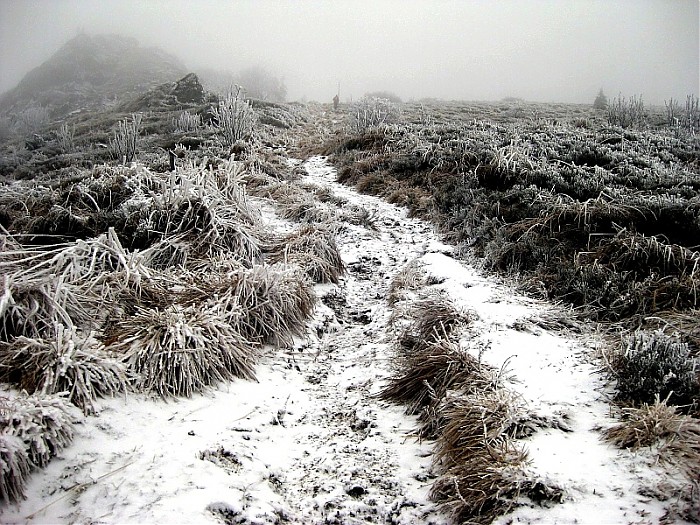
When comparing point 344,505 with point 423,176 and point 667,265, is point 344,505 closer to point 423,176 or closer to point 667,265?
point 667,265

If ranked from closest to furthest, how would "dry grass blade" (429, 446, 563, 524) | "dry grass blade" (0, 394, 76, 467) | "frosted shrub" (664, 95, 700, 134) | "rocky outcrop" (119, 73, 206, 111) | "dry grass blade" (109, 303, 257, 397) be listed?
1. "dry grass blade" (429, 446, 563, 524)
2. "dry grass blade" (0, 394, 76, 467)
3. "dry grass blade" (109, 303, 257, 397)
4. "frosted shrub" (664, 95, 700, 134)
5. "rocky outcrop" (119, 73, 206, 111)

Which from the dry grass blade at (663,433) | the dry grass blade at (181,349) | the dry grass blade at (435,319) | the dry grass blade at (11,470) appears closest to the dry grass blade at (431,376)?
the dry grass blade at (435,319)

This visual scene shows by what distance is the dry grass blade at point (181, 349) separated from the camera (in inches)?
123

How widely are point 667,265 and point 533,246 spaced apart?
1.37 m

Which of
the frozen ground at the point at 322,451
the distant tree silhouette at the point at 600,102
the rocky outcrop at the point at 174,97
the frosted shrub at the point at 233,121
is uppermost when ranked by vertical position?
the distant tree silhouette at the point at 600,102

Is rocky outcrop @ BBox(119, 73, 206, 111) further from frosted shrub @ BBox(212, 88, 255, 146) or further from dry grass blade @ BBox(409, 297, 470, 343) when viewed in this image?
dry grass blade @ BBox(409, 297, 470, 343)

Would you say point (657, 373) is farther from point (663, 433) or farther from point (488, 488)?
point (488, 488)

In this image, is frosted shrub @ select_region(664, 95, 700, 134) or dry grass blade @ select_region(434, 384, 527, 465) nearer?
dry grass blade @ select_region(434, 384, 527, 465)

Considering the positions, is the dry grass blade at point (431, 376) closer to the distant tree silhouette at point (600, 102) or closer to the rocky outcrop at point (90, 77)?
the distant tree silhouette at point (600, 102)

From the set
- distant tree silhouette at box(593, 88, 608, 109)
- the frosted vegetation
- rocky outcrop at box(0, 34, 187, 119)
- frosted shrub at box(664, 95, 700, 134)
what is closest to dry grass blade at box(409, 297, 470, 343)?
the frosted vegetation

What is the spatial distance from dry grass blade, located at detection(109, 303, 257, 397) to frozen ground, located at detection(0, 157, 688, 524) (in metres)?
0.14

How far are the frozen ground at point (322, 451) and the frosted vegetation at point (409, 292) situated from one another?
0.36 feet

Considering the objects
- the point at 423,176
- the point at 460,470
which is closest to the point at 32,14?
the point at 423,176

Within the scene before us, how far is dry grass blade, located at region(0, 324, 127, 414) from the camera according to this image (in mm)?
2652
